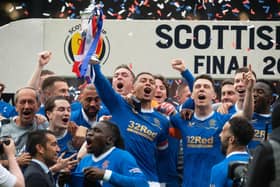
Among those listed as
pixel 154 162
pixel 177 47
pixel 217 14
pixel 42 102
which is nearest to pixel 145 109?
pixel 154 162

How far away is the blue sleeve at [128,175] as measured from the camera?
8195 mm

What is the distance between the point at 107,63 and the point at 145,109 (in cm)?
272

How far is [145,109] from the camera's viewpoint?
33.6 ft

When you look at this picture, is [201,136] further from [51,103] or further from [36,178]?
[36,178]

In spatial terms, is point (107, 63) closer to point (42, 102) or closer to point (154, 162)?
point (42, 102)

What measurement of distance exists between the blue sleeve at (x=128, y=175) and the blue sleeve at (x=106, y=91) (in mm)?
1603

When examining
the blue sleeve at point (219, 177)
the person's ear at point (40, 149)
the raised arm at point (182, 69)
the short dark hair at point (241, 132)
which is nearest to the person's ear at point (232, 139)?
the short dark hair at point (241, 132)

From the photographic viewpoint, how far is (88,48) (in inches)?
388

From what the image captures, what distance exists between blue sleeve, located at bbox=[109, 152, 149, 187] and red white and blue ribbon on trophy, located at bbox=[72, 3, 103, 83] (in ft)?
5.10

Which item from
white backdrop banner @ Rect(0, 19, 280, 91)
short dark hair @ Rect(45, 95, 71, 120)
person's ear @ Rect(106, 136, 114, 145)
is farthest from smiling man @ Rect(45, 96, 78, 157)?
white backdrop banner @ Rect(0, 19, 280, 91)

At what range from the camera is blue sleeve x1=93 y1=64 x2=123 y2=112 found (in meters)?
9.87

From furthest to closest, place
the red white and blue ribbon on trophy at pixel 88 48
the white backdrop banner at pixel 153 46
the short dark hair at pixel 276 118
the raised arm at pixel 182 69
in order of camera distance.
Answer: the white backdrop banner at pixel 153 46 → the raised arm at pixel 182 69 → the red white and blue ribbon on trophy at pixel 88 48 → the short dark hair at pixel 276 118

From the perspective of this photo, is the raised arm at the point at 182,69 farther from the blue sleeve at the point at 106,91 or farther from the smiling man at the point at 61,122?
the smiling man at the point at 61,122

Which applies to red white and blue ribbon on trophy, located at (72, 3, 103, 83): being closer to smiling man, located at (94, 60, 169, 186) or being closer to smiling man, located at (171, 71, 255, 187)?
smiling man, located at (94, 60, 169, 186)
